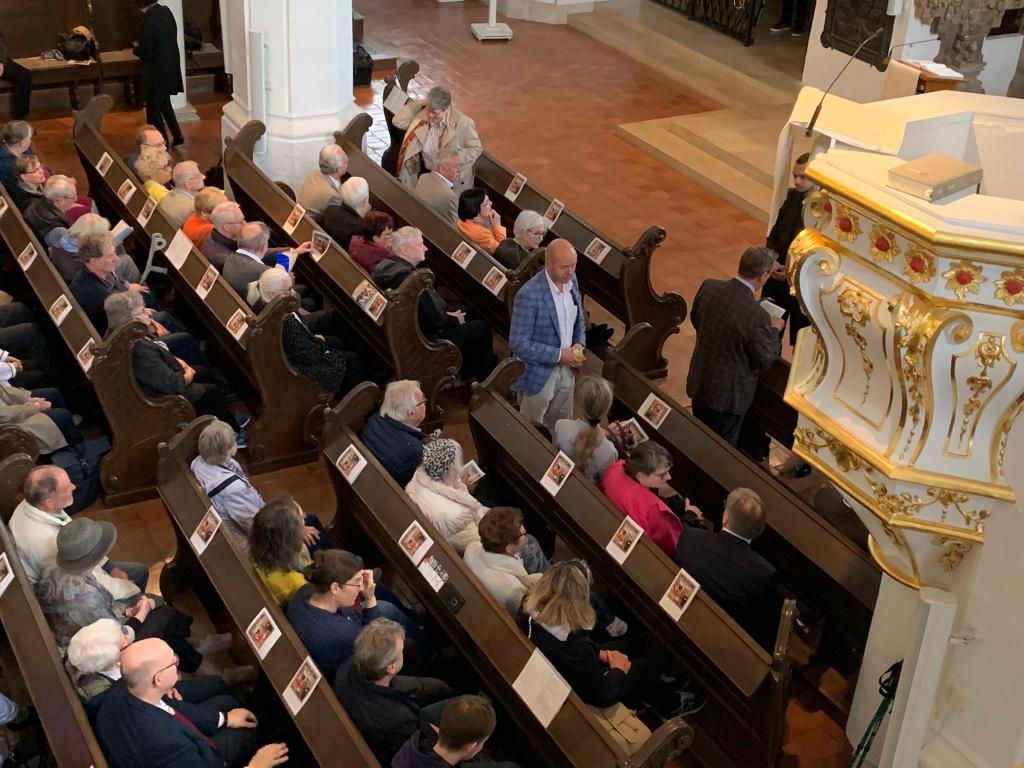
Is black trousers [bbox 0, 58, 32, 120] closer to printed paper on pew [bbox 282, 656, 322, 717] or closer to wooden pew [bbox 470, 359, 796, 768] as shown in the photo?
wooden pew [bbox 470, 359, 796, 768]

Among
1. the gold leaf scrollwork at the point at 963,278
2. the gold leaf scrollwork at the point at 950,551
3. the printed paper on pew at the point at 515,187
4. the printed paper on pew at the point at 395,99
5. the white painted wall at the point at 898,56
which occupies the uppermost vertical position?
the gold leaf scrollwork at the point at 963,278

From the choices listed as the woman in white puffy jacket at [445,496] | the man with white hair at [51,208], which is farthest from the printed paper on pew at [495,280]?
the man with white hair at [51,208]

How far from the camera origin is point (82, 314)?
621 centimetres

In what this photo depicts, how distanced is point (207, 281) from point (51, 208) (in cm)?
132

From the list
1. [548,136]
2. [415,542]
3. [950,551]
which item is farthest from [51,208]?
[950,551]

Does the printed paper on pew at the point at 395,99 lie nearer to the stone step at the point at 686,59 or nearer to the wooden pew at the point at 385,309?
the wooden pew at the point at 385,309

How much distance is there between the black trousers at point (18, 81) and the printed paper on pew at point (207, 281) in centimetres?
524

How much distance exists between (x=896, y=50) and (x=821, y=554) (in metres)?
6.27

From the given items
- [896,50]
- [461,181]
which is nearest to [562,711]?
[461,181]

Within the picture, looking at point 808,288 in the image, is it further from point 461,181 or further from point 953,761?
point 461,181

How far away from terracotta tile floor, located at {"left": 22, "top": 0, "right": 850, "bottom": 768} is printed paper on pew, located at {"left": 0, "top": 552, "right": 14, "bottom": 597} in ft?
3.95

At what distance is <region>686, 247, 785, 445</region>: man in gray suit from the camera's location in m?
5.90

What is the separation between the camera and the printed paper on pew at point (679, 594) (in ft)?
15.5

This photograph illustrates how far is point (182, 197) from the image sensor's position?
24.9 feet
